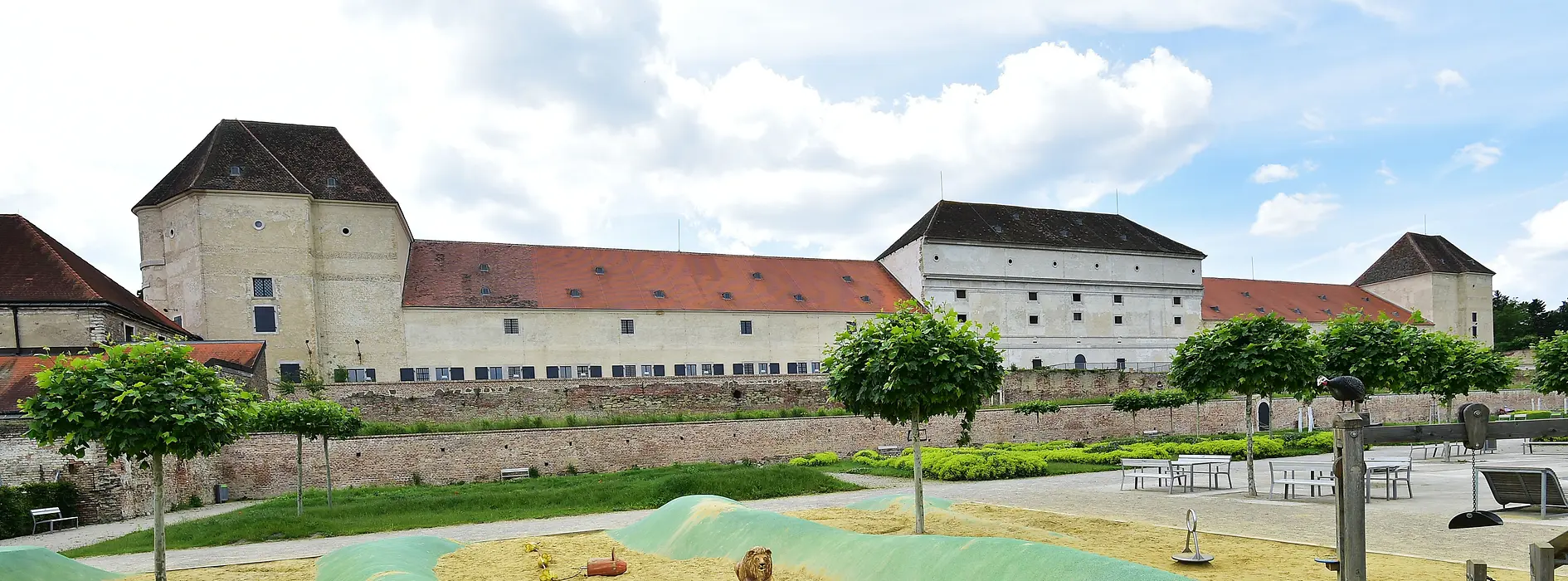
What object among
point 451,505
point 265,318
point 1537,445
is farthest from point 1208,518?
point 265,318

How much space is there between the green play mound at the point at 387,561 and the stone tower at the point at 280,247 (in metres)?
29.4

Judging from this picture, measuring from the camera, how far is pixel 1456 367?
24.7 meters

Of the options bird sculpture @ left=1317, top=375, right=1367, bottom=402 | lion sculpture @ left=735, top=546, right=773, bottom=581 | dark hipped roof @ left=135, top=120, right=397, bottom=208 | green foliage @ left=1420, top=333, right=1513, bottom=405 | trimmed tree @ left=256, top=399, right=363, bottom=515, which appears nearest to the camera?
bird sculpture @ left=1317, top=375, right=1367, bottom=402

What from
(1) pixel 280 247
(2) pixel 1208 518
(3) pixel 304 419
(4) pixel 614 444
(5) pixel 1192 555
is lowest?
(4) pixel 614 444

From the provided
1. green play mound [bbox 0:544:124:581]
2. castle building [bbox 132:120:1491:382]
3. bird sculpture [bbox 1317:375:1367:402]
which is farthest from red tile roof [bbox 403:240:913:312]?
bird sculpture [bbox 1317:375:1367:402]

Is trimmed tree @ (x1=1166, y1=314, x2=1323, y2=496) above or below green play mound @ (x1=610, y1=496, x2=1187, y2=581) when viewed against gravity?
above

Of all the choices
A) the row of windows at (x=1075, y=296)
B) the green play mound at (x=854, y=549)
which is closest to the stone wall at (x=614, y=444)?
the row of windows at (x=1075, y=296)

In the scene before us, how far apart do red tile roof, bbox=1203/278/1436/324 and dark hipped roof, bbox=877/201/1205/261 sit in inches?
270

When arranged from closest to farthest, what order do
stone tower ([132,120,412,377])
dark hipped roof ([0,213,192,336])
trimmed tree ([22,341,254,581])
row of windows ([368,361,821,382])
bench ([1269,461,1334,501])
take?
trimmed tree ([22,341,254,581]), bench ([1269,461,1334,501]), dark hipped roof ([0,213,192,336]), stone tower ([132,120,412,377]), row of windows ([368,361,821,382])

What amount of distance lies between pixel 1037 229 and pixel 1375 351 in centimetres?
3557

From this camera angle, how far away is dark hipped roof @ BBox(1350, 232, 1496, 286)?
69.1 metres

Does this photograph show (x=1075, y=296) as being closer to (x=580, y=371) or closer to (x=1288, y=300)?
(x=1288, y=300)

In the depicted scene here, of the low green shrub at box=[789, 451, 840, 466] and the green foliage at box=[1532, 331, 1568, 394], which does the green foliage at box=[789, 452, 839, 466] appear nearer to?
the low green shrub at box=[789, 451, 840, 466]

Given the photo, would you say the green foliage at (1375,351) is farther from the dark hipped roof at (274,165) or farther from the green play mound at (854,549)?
the dark hipped roof at (274,165)
